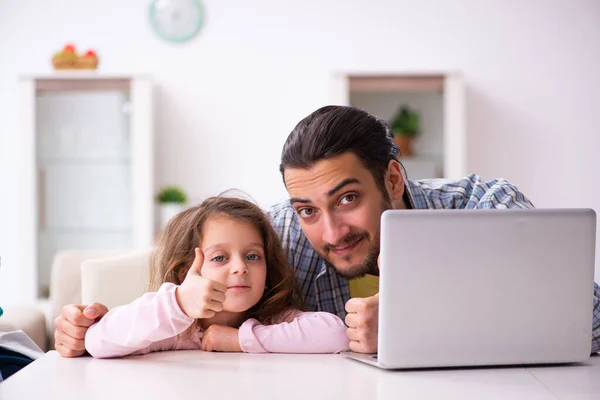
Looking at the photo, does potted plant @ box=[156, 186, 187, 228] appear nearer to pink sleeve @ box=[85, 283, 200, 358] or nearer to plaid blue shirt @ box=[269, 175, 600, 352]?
A: plaid blue shirt @ box=[269, 175, 600, 352]

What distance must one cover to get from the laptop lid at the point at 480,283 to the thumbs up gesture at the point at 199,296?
0.92 ft

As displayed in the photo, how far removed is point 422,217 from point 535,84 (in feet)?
12.7

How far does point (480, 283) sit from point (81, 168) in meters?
3.66

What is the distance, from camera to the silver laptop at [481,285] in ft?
3.83

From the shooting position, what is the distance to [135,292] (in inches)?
83.7

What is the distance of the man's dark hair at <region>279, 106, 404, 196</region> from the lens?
5.72ft

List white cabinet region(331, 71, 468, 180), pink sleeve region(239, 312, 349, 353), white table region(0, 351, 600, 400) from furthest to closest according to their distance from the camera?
white cabinet region(331, 71, 468, 180) < pink sleeve region(239, 312, 349, 353) < white table region(0, 351, 600, 400)

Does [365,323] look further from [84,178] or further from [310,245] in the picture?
[84,178]

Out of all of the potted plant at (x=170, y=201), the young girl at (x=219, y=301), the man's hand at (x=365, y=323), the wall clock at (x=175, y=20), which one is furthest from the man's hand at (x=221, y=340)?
the wall clock at (x=175, y=20)

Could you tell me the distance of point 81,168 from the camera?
447 cm

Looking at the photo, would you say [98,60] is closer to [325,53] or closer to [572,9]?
[325,53]

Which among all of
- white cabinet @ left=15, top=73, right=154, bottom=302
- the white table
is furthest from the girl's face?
white cabinet @ left=15, top=73, right=154, bottom=302

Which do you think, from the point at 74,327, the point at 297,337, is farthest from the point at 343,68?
the point at 74,327

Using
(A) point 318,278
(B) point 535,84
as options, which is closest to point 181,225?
(A) point 318,278
